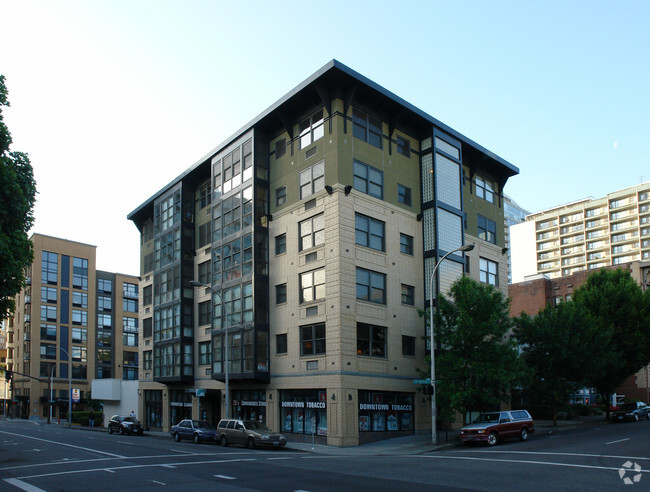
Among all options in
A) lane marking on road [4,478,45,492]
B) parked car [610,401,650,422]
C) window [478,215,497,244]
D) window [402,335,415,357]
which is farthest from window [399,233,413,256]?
lane marking on road [4,478,45,492]

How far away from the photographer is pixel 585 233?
13712 cm

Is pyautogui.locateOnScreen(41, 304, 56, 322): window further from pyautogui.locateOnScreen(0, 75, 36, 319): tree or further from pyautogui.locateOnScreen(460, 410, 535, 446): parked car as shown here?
pyautogui.locateOnScreen(460, 410, 535, 446): parked car

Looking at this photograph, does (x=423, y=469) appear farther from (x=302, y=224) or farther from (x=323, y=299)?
(x=302, y=224)

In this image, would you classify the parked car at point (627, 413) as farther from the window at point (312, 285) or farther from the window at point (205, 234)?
the window at point (205, 234)

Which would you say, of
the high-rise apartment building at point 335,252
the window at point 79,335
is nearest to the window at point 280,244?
the high-rise apartment building at point 335,252

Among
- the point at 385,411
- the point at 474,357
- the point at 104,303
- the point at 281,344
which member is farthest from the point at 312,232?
the point at 104,303

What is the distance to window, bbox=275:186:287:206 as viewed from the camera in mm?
40219

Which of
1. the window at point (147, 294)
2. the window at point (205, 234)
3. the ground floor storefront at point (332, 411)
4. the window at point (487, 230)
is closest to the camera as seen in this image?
the ground floor storefront at point (332, 411)

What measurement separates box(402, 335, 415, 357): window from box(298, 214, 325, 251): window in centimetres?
818

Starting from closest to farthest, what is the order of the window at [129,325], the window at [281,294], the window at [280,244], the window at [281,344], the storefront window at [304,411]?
the storefront window at [304,411], the window at [281,344], the window at [281,294], the window at [280,244], the window at [129,325]

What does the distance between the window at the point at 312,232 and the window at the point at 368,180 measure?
2983 mm

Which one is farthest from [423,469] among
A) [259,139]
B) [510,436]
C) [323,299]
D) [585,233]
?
[585,233]

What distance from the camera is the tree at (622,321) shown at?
155 ft

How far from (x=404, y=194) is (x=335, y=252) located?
778 centimetres
